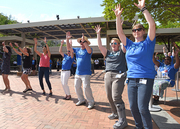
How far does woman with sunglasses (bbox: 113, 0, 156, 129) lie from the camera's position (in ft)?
6.65

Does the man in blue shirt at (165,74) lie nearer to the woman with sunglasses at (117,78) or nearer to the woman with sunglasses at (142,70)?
the woman with sunglasses at (117,78)

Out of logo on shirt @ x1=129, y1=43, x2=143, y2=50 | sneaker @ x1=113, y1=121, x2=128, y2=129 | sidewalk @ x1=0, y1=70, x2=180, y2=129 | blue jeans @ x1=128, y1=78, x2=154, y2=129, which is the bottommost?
sidewalk @ x1=0, y1=70, x2=180, y2=129

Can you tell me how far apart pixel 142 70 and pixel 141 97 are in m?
0.40

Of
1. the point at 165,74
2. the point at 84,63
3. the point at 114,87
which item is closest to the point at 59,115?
the point at 84,63

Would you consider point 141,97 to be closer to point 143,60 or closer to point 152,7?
point 143,60

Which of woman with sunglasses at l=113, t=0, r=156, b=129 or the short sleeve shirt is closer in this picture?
woman with sunglasses at l=113, t=0, r=156, b=129

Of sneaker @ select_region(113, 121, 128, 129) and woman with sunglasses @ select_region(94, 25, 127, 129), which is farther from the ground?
woman with sunglasses @ select_region(94, 25, 127, 129)

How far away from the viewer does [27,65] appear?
5859mm

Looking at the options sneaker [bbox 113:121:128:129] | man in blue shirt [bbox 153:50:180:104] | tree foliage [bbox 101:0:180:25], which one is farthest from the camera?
tree foliage [bbox 101:0:180:25]

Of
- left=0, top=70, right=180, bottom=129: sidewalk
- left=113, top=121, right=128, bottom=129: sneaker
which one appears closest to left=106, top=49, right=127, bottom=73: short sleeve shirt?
left=113, top=121, right=128, bottom=129: sneaker

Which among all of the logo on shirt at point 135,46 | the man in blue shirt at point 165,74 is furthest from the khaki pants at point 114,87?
the man in blue shirt at point 165,74

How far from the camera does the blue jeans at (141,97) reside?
6.66 feet

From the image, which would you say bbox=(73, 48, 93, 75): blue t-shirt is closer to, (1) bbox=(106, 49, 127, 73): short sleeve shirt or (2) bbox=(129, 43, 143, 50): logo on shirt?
(1) bbox=(106, 49, 127, 73): short sleeve shirt

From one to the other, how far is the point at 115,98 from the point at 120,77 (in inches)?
17.1
